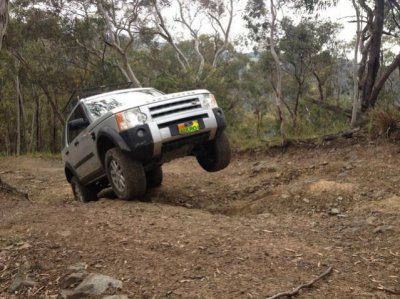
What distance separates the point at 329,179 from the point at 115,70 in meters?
17.0

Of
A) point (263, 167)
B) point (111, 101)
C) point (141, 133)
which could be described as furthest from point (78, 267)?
point (263, 167)

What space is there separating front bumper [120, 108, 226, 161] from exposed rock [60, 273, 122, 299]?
2652 mm

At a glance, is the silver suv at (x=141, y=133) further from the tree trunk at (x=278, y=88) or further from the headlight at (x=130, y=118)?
the tree trunk at (x=278, y=88)

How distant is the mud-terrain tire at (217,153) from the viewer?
22.8ft

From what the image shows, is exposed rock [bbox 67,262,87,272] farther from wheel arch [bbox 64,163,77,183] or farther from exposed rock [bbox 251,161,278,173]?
exposed rock [bbox 251,161,278,173]

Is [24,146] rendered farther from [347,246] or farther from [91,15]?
[347,246]

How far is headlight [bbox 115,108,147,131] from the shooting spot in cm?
603

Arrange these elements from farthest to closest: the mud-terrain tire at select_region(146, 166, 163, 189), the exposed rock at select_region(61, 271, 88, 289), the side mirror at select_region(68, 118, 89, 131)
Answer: the mud-terrain tire at select_region(146, 166, 163, 189) < the side mirror at select_region(68, 118, 89, 131) < the exposed rock at select_region(61, 271, 88, 289)

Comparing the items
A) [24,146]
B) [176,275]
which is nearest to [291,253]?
[176,275]

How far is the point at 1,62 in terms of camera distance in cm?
2384

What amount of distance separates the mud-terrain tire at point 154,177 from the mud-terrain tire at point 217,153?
148 cm

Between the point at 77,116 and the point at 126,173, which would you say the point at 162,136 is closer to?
the point at 126,173

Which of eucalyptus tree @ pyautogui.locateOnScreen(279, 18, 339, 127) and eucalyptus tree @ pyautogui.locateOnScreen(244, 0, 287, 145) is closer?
eucalyptus tree @ pyautogui.locateOnScreen(244, 0, 287, 145)

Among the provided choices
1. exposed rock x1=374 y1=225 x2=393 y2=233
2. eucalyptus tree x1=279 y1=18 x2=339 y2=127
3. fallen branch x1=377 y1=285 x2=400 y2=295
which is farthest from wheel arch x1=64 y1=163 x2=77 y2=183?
eucalyptus tree x1=279 y1=18 x2=339 y2=127
